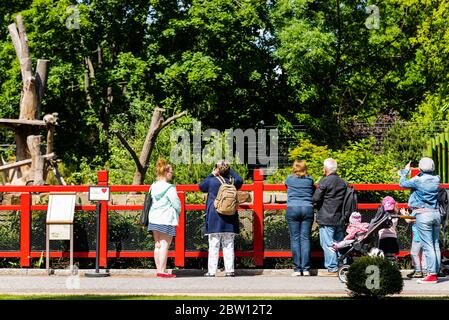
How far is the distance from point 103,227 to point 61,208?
0.80 meters

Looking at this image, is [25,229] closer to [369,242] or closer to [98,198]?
[98,198]

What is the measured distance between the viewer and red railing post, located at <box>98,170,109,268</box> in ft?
58.3

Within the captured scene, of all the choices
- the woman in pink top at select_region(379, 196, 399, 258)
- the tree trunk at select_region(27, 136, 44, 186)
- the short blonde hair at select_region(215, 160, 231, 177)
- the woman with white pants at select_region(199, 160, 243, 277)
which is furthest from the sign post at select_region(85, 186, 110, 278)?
the woman in pink top at select_region(379, 196, 399, 258)

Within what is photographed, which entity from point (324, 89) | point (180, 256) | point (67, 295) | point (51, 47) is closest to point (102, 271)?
point (180, 256)

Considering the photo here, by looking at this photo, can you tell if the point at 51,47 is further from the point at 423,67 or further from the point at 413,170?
the point at 413,170

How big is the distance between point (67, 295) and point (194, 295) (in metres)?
1.65

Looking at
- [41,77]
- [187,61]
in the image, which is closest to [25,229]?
[41,77]

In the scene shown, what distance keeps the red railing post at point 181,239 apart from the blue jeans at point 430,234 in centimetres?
385

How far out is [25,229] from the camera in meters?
18.0

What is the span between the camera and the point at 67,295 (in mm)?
14125

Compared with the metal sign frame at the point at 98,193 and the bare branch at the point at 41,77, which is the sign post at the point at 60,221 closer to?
the metal sign frame at the point at 98,193

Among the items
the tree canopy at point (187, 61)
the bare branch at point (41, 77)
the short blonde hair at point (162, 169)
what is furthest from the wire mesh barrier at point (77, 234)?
the tree canopy at point (187, 61)

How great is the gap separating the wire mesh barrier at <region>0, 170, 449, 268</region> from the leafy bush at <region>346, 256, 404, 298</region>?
4649 millimetres

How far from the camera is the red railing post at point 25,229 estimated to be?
17.9 meters
